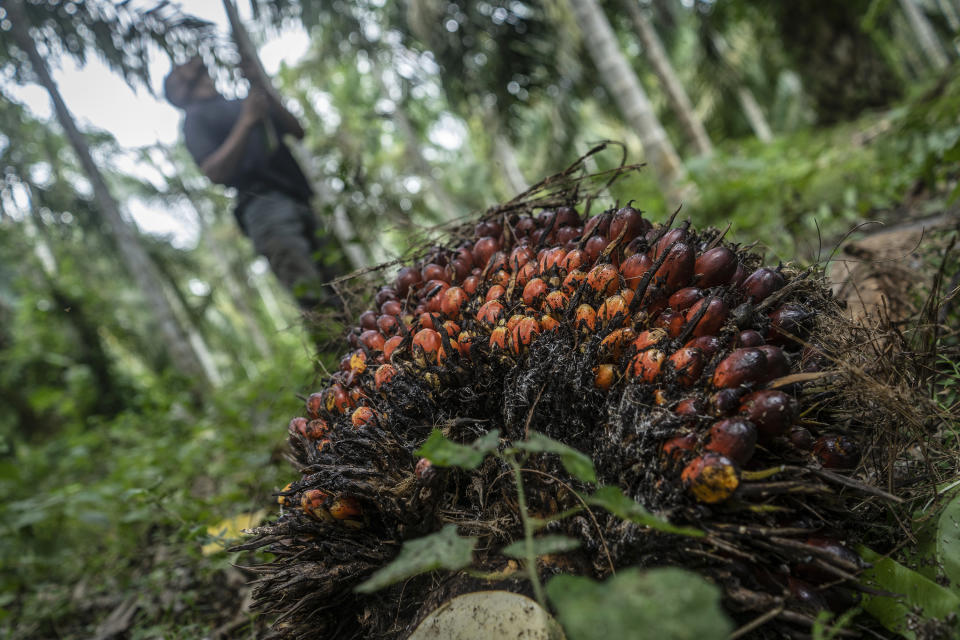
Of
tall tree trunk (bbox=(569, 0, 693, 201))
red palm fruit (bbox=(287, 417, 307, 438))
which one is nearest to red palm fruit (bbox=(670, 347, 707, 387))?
red palm fruit (bbox=(287, 417, 307, 438))

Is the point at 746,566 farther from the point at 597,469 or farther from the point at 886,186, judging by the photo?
the point at 886,186

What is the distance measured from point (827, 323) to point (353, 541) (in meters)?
1.09

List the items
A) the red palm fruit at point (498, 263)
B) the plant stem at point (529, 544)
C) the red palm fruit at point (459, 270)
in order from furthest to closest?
the red palm fruit at point (459, 270)
the red palm fruit at point (498, 263)
the plant stem at point (529, 544)

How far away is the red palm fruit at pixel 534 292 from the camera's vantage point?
119 cm

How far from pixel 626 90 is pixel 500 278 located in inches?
175

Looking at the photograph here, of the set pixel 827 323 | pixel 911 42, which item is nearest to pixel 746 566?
pixel 827 323

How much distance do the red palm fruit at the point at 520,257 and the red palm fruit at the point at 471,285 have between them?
0.10 m

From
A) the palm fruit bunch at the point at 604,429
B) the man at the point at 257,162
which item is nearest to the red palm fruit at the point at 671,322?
the palm fruit bunch at the point at 604,429

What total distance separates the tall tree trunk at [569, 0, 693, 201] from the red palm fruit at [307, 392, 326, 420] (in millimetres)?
4431

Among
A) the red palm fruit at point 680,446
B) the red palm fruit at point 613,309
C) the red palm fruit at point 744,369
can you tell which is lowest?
the red palm fruit at point 680,446

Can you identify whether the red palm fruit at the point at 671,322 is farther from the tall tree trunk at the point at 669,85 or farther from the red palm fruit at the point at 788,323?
the tall tree trunk at the point at 669,85

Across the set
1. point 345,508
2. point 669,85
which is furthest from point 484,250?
point 669,85

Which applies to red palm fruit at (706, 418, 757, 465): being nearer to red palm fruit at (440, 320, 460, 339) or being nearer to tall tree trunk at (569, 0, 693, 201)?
red palm fruit at (440, 320, 460, 339)

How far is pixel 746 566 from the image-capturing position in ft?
2.70
